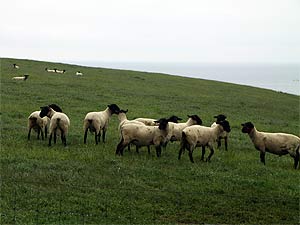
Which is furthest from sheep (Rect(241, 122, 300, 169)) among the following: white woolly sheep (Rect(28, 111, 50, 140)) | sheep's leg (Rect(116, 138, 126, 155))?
white woolly sheep (Rect(28, 111, 50, 140))

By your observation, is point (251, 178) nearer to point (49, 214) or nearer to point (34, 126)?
point (49, 214)

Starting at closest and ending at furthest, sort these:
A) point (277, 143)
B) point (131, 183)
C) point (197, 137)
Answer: point (131, 183) → point (197, 137) → point (277, 143)

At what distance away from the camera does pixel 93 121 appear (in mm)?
17359

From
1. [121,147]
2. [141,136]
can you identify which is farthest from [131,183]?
[141,136]

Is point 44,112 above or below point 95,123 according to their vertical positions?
above

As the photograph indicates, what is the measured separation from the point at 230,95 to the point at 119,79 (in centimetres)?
1237

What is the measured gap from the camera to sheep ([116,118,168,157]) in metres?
15.6

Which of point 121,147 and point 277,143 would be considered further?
point 277,143

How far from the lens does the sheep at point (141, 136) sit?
15562mm

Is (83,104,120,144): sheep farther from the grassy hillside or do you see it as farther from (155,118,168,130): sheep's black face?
(155,118,168,130): sheep's black face

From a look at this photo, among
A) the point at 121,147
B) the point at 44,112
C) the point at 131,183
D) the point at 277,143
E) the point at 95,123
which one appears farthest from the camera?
the point at 95,123

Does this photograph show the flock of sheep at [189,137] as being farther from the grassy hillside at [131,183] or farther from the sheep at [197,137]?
the grassy hillside at [131,183]

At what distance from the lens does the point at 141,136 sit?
15648 mm

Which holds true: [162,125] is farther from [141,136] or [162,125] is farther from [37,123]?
[37,123]
